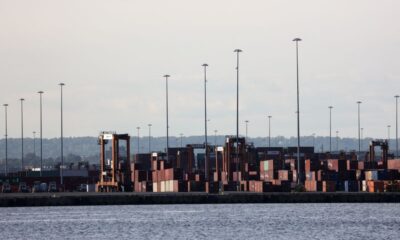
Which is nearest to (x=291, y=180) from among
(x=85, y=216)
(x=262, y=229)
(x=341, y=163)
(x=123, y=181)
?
(x=341, y=163)

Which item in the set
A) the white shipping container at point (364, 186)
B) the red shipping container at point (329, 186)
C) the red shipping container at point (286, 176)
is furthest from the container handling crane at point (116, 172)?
the white shipping container at point (364, 186)

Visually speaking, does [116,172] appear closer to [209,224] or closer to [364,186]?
[364,186]

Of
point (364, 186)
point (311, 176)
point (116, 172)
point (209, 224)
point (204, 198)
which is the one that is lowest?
point (209, 224)

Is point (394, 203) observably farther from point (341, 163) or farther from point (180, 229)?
point (180, 229)

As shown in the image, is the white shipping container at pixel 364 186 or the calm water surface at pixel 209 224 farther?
the white shipping container at pixel 364 186

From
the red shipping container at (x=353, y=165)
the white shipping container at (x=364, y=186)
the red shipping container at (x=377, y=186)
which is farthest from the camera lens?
the red shipping container at (x=353, y=165)

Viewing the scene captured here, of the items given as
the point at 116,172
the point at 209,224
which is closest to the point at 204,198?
the point at 209,224

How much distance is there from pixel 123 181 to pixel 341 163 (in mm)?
33557

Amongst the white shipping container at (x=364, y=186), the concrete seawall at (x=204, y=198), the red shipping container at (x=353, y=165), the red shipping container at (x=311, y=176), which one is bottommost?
the concrete seawall at (x=204, y=198)

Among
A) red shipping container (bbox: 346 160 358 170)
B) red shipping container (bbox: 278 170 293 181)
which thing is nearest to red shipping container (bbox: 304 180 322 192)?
red shipping container (bbox: 278 170 293 181)

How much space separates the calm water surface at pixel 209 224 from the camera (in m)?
105

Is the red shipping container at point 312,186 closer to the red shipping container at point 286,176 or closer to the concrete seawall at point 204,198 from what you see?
the red shipping container at point 286,176

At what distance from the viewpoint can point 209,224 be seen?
11975cm

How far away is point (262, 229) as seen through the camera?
11162 cm
